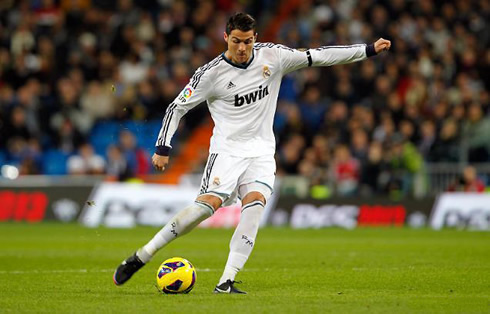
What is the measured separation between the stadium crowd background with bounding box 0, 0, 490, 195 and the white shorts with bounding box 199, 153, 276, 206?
1263 centimetres

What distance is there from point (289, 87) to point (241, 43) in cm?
1624

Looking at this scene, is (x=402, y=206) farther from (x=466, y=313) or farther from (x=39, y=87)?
(x=466, y=313)

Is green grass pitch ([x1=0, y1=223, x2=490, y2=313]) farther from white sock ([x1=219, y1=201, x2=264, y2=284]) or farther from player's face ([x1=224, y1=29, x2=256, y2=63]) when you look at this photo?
player's face ([x1=224, y1=29, x2=256, y2=63])

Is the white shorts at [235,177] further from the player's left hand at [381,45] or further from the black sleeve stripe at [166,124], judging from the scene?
the player's left hand at [381,45]

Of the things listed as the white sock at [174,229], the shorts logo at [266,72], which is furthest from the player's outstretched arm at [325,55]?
the white sock at [174,229]

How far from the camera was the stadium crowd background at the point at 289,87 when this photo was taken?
22469 mm

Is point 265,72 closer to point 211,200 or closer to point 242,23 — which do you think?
point 242,23

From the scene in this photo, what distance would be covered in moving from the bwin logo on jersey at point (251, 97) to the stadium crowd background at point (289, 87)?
1260cm

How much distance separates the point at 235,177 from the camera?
9.16 m

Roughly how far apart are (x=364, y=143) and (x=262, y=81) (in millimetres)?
13469

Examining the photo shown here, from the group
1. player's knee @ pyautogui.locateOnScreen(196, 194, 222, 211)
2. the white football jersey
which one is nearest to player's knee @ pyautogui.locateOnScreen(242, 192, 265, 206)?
player's knee @ pyautogui.locateOnScreen(196, 194, 222, 211)

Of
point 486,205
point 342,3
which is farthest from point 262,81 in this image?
point 342,3

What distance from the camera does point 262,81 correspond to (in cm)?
933

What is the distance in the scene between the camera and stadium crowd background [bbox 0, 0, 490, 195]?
2247 centimetres
